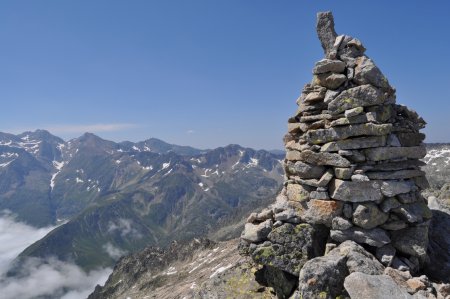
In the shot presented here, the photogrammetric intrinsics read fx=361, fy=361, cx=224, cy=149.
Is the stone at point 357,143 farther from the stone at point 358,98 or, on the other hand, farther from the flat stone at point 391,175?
the stone at point 358,98

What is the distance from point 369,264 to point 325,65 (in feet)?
33.5

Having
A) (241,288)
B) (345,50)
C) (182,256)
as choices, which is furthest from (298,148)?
(182,256)

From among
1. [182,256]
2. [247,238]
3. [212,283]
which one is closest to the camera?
[247,238]

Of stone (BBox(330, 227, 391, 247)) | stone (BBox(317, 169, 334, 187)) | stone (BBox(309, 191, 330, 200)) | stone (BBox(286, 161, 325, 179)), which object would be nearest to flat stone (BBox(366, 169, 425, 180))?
stone (BBox(317, 169, 334, 187))

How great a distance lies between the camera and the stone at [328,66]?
19.1 m

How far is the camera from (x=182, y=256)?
169375 millimetres

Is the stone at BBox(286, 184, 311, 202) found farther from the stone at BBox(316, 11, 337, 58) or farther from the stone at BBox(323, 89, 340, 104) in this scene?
the stone at BBox(316, 11, 337, 58)

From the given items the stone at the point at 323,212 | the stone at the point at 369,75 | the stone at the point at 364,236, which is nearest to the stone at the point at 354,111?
the stone at the point at 369,75

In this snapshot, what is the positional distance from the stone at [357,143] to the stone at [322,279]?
5464 millimetres

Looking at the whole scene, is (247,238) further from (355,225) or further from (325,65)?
(325,65)

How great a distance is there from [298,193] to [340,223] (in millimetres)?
2787

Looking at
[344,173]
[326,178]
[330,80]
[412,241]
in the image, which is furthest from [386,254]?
[330,80]

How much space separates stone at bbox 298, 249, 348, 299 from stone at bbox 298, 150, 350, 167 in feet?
15.5

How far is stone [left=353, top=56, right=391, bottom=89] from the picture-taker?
18.1 m
